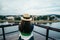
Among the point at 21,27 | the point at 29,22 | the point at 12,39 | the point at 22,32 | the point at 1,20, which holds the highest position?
the point at 29,22

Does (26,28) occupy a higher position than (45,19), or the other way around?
(26,28)

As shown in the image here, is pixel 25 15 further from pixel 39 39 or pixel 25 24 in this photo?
pixel 39 39

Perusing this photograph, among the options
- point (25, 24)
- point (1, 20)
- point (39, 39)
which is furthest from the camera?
point (1, 20)

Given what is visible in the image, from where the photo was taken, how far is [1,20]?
2266 inches

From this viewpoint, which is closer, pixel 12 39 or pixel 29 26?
pixel 29 26

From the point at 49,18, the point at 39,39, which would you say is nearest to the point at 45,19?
the point at 49,18

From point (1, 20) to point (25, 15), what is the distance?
5921cm

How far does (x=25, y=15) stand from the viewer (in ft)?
5.52

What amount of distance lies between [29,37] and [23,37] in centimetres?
13

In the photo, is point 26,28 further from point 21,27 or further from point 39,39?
point 39,39

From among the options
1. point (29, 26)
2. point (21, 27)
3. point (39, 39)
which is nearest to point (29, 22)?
point (29, 26)

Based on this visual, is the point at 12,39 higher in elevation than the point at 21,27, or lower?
lower

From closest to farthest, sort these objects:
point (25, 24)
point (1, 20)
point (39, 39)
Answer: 1. point (25, 24)
2. point (39, 39)
3. point (1, 20)

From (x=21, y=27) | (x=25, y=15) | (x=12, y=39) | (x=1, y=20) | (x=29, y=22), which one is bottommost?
(x=1, y=20)
